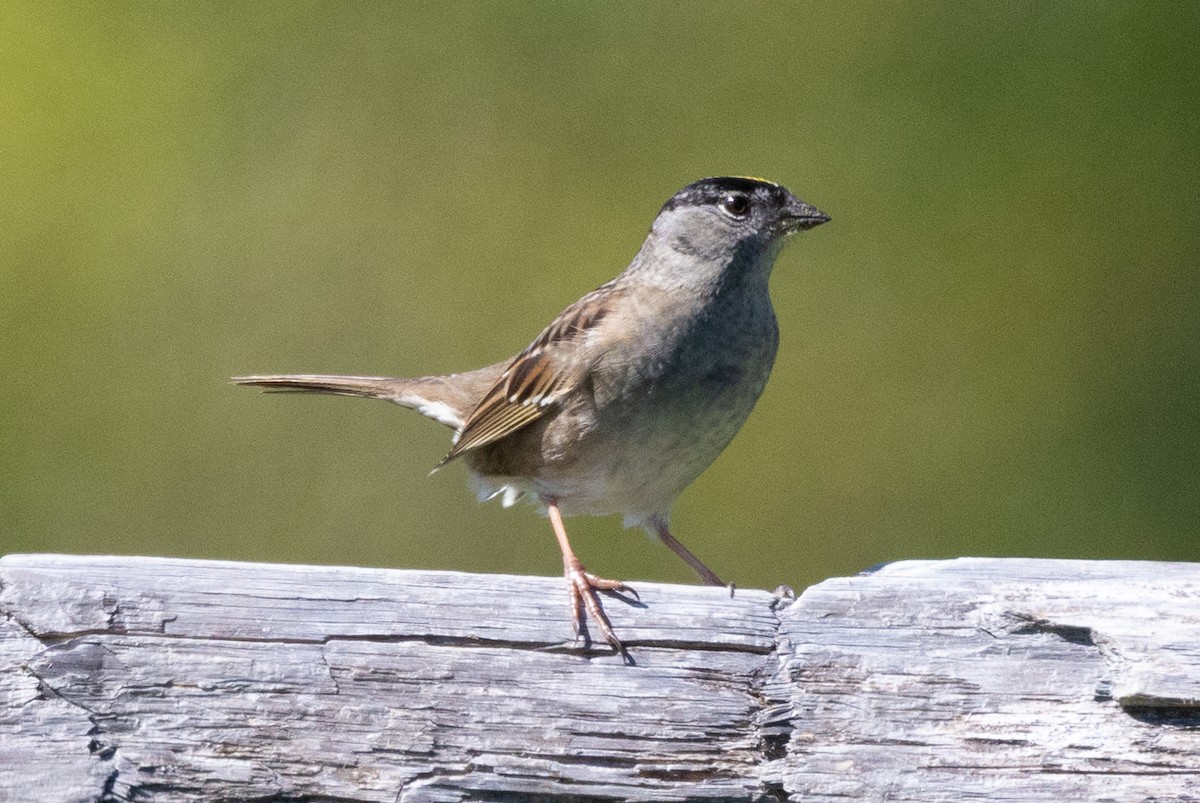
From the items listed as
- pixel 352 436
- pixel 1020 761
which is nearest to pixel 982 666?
pixel 1020 761

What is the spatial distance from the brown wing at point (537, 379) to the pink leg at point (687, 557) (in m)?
0.40

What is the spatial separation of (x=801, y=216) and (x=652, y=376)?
0.46 m

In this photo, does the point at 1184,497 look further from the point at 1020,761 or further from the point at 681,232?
the point at 1020,761

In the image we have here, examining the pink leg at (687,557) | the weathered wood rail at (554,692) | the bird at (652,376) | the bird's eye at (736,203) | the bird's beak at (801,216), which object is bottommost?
the weathered wood rail at (554,692)

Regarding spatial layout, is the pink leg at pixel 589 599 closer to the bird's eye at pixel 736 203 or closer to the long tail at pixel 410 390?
the bird's eye at pixel 736 203

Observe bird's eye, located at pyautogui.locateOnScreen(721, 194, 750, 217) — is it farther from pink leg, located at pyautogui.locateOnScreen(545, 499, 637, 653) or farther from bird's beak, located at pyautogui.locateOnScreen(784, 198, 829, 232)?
pink leg, located at pyautogui.locateOnScreen(545, 499, 637, 653)

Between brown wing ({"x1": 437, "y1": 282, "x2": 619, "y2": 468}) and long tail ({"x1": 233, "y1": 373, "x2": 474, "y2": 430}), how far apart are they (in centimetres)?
28

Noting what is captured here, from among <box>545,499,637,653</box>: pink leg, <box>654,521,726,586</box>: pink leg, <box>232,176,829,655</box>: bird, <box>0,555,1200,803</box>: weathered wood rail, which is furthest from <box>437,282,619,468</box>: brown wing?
<box>0,555,1200,803</box>: weathered wood rail

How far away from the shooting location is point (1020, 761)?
168 cm

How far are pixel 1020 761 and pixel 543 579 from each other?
599 mm

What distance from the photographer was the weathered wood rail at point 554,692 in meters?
1.63

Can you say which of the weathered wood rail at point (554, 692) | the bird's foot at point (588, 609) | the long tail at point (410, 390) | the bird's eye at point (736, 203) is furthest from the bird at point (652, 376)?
the weathered wood rail at point (554, 692)

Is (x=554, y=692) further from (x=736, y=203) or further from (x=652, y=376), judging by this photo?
(x=736, y=203)

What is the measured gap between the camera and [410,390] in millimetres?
3291
